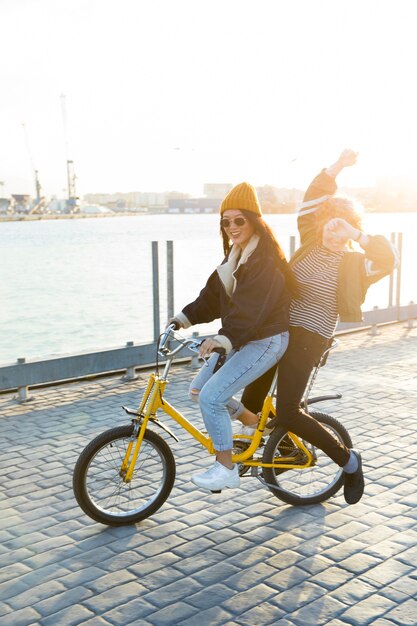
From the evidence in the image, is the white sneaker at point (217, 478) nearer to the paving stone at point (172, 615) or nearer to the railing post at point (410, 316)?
the paving stone at point (172, 615)

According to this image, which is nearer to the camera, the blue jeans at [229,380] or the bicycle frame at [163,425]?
the blue jeans at [229,380]

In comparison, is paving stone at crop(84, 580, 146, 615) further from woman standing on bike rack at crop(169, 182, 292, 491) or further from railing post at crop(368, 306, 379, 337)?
railing post at crop(368, 306, 379, 337)

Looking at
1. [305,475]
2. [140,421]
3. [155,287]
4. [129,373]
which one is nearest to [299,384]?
[140,421]

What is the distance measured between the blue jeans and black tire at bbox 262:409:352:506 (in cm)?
42

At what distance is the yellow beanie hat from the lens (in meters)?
4.16

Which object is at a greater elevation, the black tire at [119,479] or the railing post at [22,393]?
the black tire at [119,479]

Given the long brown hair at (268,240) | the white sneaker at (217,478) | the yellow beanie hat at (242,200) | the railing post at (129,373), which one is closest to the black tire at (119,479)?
the white sneaker at (217,478)

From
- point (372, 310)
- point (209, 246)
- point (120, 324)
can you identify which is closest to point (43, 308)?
point (120, 324)

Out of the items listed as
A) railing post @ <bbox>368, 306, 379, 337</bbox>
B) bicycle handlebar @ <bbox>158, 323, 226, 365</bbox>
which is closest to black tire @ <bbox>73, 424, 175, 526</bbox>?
bicycle handlebar @ <bbox>158, 323, 226, 365</bbox>

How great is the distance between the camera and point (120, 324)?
55.4 feet

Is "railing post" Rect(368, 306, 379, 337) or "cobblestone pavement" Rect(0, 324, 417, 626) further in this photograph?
"railing post" Rect(368, 306, 379, 337)

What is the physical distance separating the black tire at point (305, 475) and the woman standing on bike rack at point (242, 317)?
39 centimetres

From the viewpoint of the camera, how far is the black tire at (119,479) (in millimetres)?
4258

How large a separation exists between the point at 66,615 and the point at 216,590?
2.32 ft
